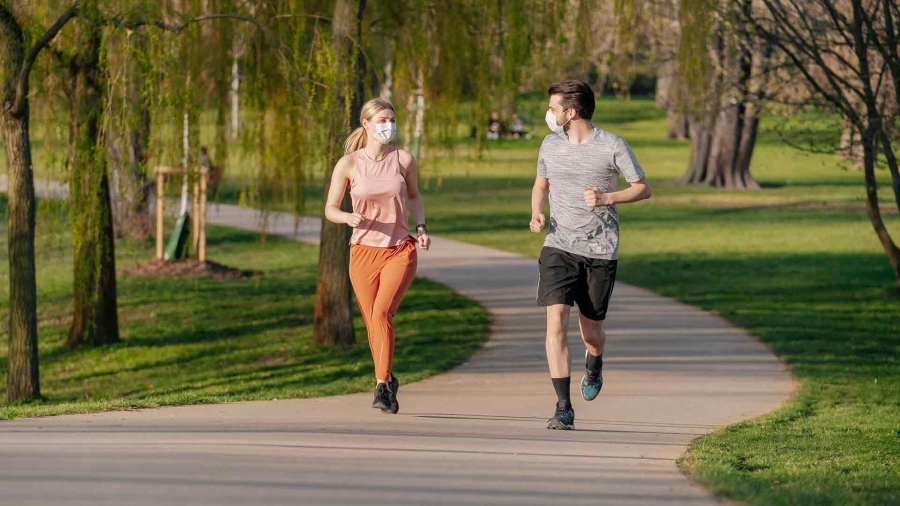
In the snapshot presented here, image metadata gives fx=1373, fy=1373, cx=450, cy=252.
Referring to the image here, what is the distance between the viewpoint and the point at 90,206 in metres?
11.4

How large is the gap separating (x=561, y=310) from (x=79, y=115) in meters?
6.28

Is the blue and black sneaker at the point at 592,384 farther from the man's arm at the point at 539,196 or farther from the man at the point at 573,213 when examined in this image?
the man's arm at the point at 539,196

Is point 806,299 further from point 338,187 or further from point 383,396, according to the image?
point 338,187

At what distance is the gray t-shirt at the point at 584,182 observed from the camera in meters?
7.45

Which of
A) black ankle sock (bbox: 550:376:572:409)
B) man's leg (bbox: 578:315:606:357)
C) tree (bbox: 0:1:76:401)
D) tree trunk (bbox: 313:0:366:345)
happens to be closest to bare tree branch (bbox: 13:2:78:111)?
tree (bbox: 0:1:76:401)

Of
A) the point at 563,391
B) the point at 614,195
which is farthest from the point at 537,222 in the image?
the point at 563,391

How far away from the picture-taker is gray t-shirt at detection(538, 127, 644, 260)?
24.4 feet

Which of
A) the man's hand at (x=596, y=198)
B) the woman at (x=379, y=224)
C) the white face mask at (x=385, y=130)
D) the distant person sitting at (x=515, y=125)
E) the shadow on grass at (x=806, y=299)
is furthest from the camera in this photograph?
the distant person sitting at (x=515, y=125)

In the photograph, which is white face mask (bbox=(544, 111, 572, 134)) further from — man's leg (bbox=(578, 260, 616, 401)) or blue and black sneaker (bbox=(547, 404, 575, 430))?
blue and black sneaker (bbox=(547, 404, 575, 430))

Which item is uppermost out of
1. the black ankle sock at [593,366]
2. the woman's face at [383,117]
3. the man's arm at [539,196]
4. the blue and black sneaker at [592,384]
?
the woman's face at [383,117]

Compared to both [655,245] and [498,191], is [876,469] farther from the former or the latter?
[498,191]

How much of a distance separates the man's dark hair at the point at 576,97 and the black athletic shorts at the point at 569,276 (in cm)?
78

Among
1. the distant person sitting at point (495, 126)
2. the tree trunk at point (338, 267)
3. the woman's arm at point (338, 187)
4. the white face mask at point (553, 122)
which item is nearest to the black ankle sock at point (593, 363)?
the white face mask at point (553, 122)

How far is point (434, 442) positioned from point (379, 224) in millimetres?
1611
